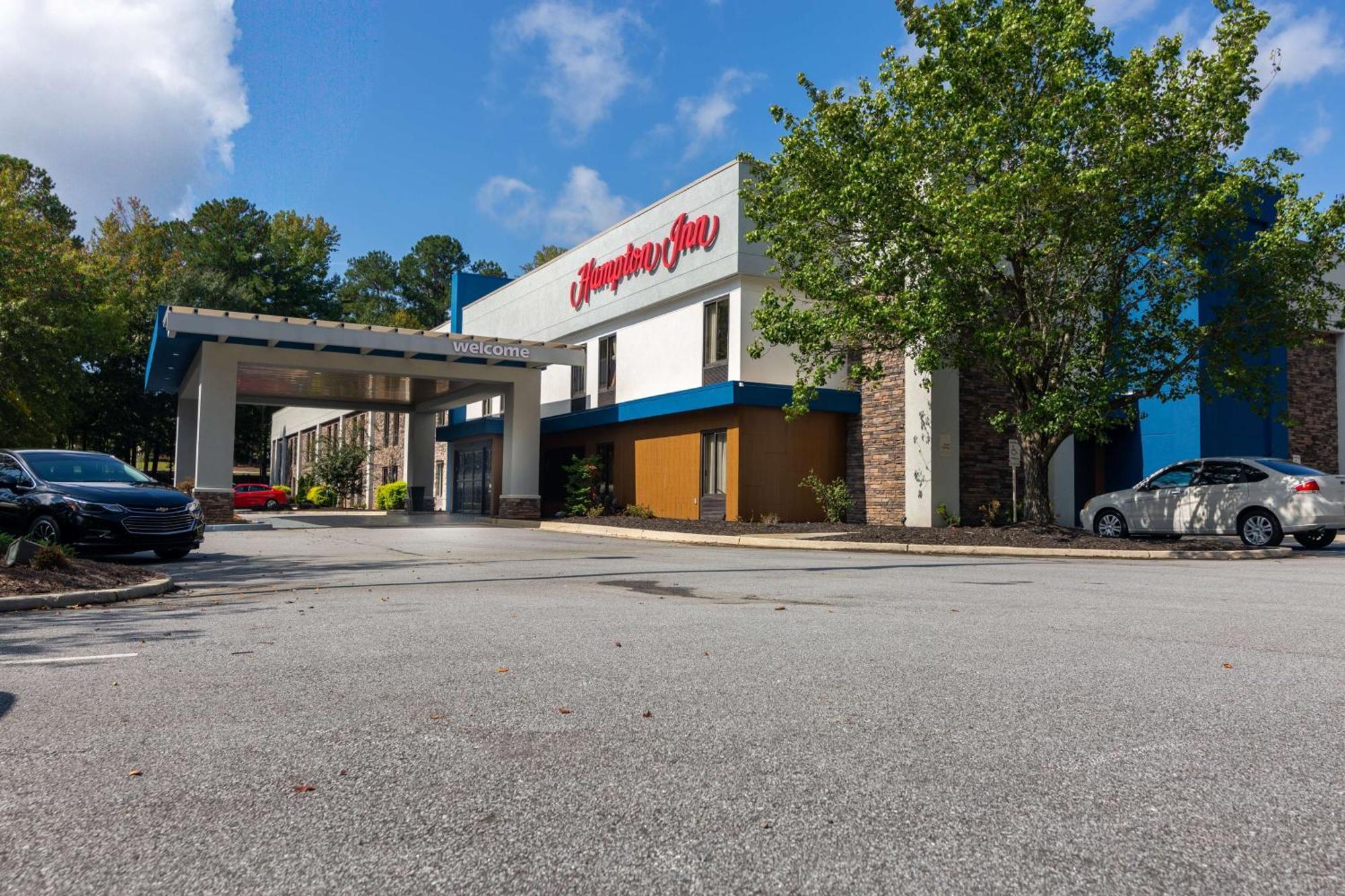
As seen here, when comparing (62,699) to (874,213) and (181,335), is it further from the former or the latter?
(181,335)

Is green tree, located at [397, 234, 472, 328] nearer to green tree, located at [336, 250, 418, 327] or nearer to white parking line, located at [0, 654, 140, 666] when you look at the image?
green tree, located at [336, 250, 418, 327]

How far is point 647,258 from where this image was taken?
30453 millimetres

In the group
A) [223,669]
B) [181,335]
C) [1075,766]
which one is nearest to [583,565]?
[223,669]

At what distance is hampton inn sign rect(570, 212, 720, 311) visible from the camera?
27.8 metres

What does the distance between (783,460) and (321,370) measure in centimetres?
1362

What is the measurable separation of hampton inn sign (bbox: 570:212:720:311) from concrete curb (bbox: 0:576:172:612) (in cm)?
1921

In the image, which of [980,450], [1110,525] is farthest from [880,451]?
[1110,525]

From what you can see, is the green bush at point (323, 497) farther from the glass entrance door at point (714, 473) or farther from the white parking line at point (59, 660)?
the white parking line at point (59, 660)

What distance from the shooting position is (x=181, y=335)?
26.1 meters

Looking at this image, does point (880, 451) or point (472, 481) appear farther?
point (472, 481)

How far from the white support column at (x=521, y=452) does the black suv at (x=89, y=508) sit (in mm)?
16380

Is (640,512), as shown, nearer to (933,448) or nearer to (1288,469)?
(933,448)

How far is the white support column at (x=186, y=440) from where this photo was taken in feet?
107

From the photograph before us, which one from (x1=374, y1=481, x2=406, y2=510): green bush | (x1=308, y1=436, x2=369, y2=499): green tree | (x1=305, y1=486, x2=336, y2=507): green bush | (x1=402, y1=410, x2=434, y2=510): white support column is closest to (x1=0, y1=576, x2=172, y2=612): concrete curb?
(x1=402, y1=410, x2=434, y2=510): white support column
